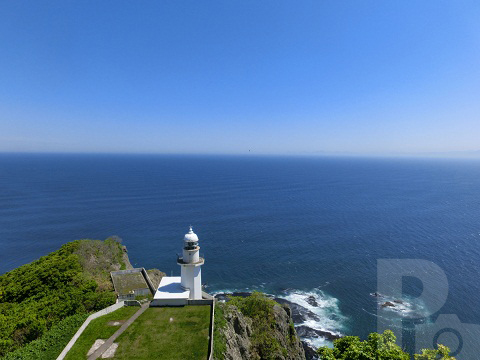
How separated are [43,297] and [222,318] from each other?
2189 centimetres

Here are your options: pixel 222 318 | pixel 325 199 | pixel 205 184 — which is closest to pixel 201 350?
pixel 222 318

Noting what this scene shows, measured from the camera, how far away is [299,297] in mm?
55438

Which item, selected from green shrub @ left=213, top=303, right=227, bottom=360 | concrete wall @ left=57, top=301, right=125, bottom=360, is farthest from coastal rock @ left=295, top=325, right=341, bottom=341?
concrete wall @ left=57, top=301, right=125, bottom=360

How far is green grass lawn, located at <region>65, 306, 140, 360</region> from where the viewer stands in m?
23.0

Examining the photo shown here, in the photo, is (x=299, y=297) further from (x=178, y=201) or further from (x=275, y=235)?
(x=178, y=201)

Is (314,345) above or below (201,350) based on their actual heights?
below

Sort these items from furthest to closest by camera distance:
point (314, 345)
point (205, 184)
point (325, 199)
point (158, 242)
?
point (205, 184) → point (325, 199) → point (158, 242) → point (314, 345)

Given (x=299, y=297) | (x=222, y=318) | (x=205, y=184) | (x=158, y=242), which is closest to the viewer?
(x=222, y=318)

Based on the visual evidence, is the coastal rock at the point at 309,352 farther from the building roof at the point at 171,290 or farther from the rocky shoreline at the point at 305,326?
the building roof at the point at 171,290

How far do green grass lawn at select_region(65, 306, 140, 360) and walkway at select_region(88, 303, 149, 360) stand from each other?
0.44 metres

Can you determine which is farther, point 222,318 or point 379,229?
point 379,229

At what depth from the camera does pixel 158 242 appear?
262 ft

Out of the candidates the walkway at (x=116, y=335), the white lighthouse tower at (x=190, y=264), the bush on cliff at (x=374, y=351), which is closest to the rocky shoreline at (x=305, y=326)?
the white lighthouse tower at (x=190, y=264)

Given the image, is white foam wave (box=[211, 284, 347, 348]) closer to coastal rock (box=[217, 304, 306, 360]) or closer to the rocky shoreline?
the rocky shoreline
